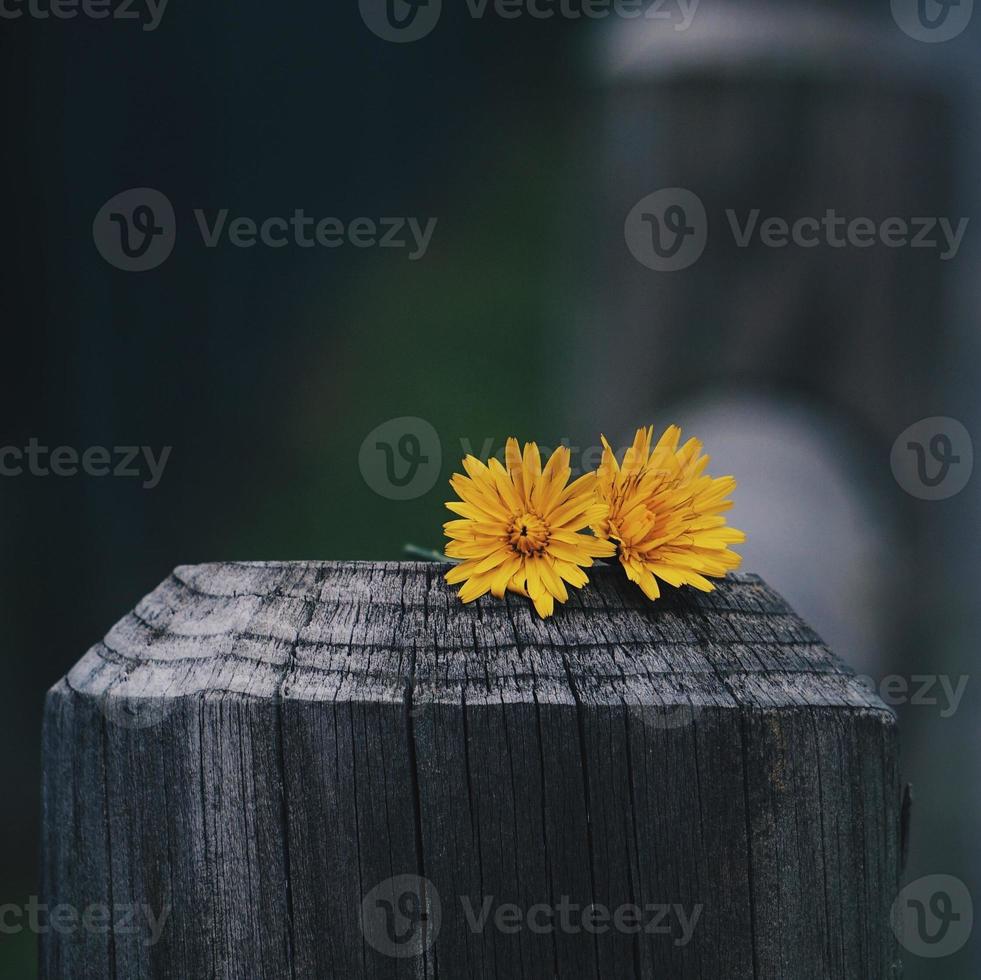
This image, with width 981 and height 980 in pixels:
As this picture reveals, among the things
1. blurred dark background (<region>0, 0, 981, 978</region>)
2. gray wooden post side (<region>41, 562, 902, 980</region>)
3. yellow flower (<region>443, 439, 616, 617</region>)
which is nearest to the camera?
gray wooden post side (<region>41, 562, 902, 980</region>)

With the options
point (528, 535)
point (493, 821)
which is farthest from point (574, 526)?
point (493, 821)

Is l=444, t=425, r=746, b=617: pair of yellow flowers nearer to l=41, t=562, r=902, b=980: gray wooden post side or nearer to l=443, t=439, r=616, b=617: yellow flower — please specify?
l=443, t=439, r=616, b=617: yellow flower

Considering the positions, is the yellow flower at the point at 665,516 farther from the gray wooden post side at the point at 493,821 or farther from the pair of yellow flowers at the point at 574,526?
the gray wooden post side at the point at 493,821

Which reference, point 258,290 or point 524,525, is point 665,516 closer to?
point 524,525

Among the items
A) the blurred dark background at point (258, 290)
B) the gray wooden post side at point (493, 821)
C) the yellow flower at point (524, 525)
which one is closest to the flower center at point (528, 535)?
the yellow flower at point (524, 525)

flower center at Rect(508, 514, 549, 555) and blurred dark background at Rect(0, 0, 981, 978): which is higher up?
blurred dark background at Rect(0, 0, 981, 978)

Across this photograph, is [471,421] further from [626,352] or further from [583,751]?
[583,751]

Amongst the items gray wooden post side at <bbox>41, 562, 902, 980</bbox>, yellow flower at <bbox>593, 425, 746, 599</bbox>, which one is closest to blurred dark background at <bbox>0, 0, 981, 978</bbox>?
yellow flower at <bbox>593, 425, 746, 599</bbox>

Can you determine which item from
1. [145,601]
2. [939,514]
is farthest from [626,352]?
[145,601]
